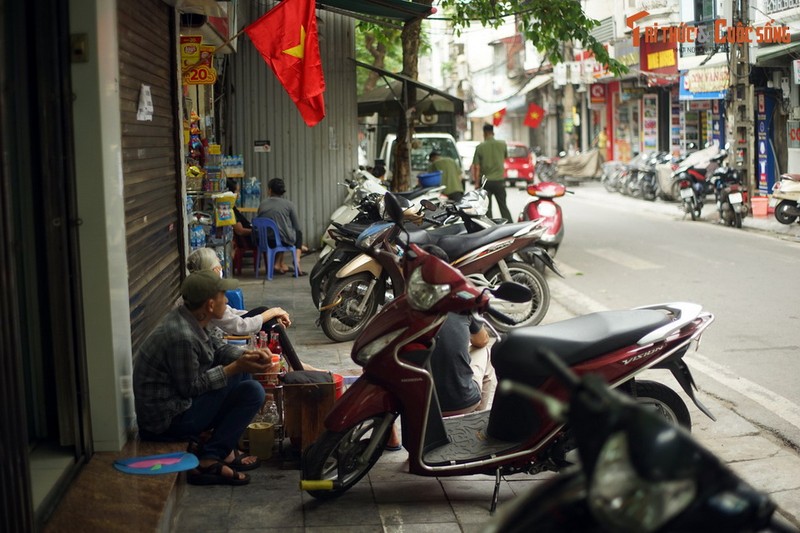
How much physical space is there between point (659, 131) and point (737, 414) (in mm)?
26138

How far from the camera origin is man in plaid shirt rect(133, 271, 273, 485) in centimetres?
495

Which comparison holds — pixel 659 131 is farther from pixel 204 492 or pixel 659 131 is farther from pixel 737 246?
pixel 204 492

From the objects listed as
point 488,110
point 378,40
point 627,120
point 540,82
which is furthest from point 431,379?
point 488,110

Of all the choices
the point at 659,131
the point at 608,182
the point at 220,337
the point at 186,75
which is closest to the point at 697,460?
the point at 220,337

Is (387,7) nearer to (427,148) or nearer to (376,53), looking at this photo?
(427,148)

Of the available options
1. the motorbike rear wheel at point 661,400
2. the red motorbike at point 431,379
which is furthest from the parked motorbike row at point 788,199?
the red motorbike at point 431,379

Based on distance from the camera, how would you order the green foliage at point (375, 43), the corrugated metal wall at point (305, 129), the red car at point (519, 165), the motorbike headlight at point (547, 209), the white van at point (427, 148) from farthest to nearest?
the red car at point (519, 165), the white van at point (427, 148), the green foliage at point (375, 43), the corrugated metal wall at point (305, 129), the motorbike headlight at point (547, 209)

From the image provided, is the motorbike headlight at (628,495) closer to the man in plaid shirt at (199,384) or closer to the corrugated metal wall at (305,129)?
the man in plaid shirt at (199,384)

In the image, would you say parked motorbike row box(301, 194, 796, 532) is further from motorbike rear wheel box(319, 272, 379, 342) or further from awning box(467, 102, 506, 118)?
awning box(467, 102, 506, 118)

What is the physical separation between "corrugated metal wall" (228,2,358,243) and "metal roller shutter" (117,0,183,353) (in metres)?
7.41

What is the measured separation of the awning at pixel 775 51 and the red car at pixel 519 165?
1227 centimetres

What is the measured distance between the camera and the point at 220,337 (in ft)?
18.8

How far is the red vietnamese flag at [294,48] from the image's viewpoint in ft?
27.7

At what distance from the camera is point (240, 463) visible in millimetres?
5453
